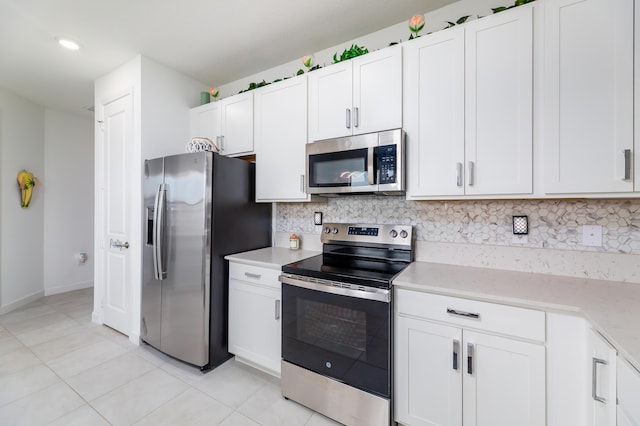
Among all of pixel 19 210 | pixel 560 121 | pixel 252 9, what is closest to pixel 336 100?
pixel 252 9


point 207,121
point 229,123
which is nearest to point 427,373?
point 229,123

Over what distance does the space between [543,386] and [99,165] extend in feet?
13.3

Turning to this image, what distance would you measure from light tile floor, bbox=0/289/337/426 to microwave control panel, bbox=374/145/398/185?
157cm

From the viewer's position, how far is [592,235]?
1521 millimetres

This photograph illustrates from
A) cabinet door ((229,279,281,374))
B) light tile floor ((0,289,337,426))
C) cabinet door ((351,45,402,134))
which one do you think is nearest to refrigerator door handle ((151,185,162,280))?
cabinet door ((229,279,281,374))

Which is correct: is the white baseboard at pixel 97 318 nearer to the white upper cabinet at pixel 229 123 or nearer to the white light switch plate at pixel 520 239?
the white upper cabinet at pixel 229 123

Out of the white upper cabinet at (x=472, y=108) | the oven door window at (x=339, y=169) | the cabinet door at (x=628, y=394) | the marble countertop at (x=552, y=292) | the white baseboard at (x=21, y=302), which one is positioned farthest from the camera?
the white baseboard at (x=21, y=302)

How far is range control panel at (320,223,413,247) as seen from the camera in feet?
6.45

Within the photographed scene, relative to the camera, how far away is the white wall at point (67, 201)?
3.97 meters

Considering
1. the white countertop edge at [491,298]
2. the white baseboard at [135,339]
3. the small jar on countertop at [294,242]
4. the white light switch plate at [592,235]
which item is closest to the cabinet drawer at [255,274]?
the small jar on countertop at [294,242]

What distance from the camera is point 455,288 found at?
4.45 ft

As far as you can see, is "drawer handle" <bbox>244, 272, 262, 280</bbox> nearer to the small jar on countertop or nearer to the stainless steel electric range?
the stainless steel electric range

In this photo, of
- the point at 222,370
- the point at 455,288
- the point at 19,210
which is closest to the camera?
the point at 455,288

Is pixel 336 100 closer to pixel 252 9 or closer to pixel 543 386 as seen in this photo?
pixel 252 9
